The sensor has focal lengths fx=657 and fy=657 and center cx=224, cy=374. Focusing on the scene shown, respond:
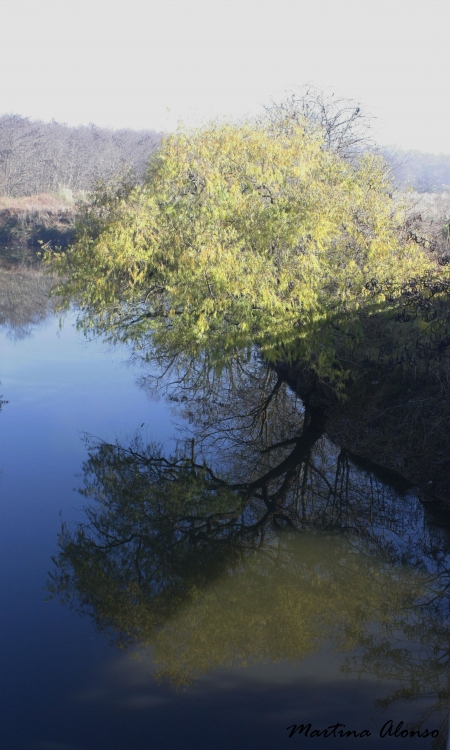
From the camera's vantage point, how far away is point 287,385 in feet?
53.2

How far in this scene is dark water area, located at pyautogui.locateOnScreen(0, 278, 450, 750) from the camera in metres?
5.67

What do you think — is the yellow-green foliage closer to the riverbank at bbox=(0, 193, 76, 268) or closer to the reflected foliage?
the reflected foliage

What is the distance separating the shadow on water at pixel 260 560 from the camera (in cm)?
657

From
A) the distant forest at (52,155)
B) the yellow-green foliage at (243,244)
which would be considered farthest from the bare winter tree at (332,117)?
the distant forest at (52,155)

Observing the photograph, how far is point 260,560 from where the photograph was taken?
27.5ft

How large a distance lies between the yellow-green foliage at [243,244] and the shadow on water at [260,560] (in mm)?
2270

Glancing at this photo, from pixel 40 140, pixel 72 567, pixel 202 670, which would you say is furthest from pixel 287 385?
pixel 40 140

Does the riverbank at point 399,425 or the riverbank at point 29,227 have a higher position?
the riverbank at point 29,227

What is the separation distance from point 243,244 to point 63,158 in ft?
153

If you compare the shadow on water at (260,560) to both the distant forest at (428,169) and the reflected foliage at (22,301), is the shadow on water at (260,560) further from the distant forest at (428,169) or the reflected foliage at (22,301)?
the distant forest at (428,169)

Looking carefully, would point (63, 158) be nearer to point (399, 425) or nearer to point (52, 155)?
point (52, 155)

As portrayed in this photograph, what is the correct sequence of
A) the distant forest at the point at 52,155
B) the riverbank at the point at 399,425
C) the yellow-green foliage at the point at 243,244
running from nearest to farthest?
the riverbank at the point at 399,425
the yellow-green foliage at the point at 243,244
the distant forest at the point at 52,155

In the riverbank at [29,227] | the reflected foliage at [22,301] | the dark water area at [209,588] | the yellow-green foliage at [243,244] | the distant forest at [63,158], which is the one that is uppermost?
the distant forest at [63,158]

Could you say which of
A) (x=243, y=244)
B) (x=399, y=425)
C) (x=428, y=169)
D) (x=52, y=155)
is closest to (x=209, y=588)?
(x=399, y=425)
